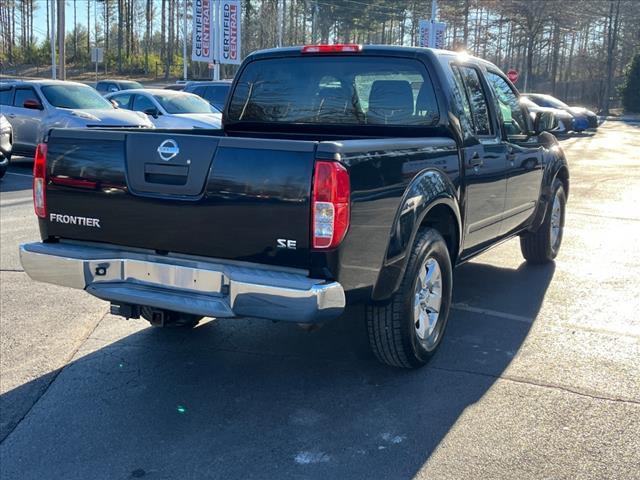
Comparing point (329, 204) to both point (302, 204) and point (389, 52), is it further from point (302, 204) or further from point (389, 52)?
point (389, 52)

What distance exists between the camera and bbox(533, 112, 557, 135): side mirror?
6446 millimetres

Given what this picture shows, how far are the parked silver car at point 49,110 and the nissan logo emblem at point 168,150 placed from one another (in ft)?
34.5

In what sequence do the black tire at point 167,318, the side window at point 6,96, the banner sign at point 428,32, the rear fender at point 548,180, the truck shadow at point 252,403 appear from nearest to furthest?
A: the truck shadow at point 252,403 → the black tire at point 167,318 → the rear fender at point 548,180 → the side window at point 6,96 → the banner sign at point 428,32

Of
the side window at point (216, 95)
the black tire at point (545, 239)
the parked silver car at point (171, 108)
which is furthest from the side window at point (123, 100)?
the black tire at point (545, 239)

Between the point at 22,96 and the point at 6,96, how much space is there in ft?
1.65

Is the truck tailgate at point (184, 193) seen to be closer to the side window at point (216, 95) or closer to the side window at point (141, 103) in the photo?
the side window at point (141, 103)

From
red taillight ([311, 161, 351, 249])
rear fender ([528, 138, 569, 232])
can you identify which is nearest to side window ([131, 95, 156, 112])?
rear fender ([528, 138, 569, 232])

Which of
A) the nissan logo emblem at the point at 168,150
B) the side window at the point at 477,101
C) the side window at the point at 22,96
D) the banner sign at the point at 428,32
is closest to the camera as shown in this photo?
the nissan logo emblem at the point at 168,150

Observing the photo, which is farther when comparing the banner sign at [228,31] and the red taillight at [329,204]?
the banner sign at [228,31]

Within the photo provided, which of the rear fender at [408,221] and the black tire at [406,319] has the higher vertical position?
the rear fender at [408,221]

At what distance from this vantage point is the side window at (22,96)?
48.0 ft

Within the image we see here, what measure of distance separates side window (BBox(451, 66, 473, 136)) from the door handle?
0.17 m

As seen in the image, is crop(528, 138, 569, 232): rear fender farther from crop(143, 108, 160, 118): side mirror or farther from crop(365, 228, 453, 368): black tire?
crop(143, 108, 160, 118): side mirror

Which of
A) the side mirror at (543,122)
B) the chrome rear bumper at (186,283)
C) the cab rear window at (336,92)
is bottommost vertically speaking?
the chrome rear bumper at (186,283)
